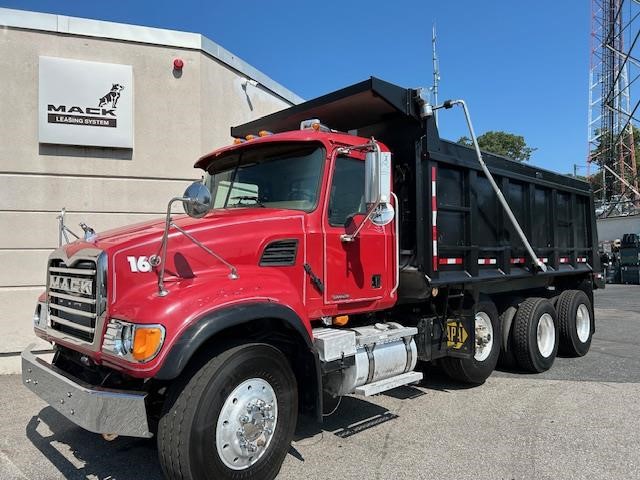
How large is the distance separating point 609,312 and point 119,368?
560 inches

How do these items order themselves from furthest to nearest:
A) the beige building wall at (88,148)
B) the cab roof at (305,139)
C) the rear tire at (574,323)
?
1. the rear tire at (574,323)
2. the beige building wall at (88,148)
3. the cab roof at (305,139)

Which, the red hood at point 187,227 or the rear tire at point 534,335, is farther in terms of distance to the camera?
the rear tire at point 534,335

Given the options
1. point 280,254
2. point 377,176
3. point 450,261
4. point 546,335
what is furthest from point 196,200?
point 546,335

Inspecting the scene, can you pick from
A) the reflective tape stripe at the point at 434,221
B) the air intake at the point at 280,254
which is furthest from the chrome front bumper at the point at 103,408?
the reflective tape stripe at the point at 434,221

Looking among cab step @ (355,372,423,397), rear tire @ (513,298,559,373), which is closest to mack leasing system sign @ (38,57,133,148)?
cab step @ (355,372,423,397)

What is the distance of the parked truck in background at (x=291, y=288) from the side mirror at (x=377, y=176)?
1 centimetres

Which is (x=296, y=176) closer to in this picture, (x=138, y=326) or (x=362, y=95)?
(x=362, y=95)

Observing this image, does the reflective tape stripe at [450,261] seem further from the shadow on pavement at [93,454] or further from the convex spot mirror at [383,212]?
the shadow on pavement at [93,454]

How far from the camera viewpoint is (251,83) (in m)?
9.39

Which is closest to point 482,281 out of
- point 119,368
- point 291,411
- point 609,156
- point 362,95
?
point 362,95

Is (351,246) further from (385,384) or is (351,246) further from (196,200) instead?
(196,200)

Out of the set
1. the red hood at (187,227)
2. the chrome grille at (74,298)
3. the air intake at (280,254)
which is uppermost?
the red hood at (187,227)

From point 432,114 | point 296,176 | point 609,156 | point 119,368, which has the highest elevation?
point 609,156

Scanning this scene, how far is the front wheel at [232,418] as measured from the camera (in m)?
3.13
